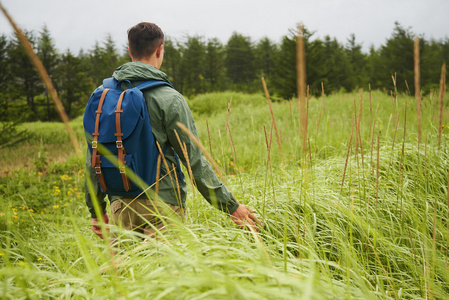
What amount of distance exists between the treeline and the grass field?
7.74 meters

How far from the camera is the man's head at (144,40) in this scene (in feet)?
6.41

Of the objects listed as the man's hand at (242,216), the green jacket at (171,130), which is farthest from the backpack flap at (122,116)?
the man's hand at (242,216)

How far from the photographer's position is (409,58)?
26.1 metres

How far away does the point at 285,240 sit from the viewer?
987 mm

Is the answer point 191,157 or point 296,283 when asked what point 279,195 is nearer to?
point 191,157

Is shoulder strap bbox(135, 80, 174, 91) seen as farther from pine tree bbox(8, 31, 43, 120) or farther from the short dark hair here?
pine tree bbox(8, 31, 43, 120)

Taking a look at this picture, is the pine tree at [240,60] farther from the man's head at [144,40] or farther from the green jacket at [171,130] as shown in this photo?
the green jacket at [171,130]

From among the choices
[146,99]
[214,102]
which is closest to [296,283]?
[146,99]

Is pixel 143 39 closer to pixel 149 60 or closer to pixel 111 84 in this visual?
pixel 149 60

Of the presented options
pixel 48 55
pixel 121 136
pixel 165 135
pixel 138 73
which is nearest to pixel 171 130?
pixel 165 135

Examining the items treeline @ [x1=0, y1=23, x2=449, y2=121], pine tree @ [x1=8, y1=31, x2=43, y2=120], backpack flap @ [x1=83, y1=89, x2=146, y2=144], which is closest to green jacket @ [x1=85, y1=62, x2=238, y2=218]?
backpack flap @ [x1=83, y1=89, x2=146, y2=144]

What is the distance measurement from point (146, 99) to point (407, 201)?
79.8 inches

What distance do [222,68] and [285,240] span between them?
4310 cm

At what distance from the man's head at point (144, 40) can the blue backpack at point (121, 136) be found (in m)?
0.32
